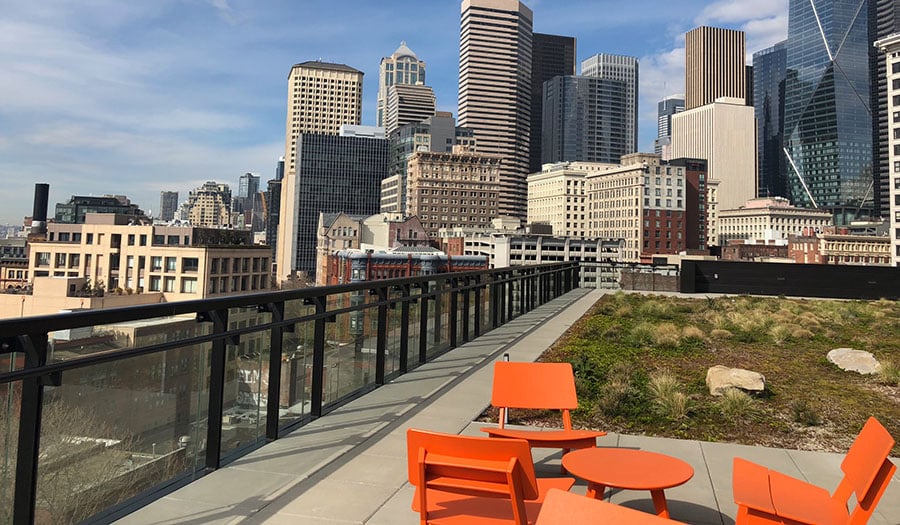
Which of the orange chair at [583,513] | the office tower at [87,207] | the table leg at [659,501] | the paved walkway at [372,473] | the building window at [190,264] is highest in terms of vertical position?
the office tower at [87,207]

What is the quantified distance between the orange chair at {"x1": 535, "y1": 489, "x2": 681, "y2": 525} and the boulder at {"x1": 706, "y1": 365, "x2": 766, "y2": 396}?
6.75 meters

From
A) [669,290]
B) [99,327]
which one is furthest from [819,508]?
[669,290]

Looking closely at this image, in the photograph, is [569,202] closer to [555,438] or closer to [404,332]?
[404,332]

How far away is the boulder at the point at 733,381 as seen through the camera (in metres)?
7.93

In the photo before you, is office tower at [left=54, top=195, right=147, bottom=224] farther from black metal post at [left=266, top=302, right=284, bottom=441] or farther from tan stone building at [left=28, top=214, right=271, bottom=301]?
black metal post at [left=266, top=302, right=284, bottom=441]

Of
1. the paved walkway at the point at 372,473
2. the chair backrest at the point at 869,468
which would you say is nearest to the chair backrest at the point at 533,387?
the paved walkway at the point at 372,473

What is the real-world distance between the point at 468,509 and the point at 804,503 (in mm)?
1943

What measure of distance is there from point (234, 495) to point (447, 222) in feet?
559

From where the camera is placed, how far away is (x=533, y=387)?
17.4 ft

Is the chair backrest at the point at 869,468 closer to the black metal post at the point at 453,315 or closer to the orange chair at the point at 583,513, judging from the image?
the orange chair at the point at 583,513

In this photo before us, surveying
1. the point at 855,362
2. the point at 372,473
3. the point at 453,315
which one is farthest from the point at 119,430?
the point at 855,362

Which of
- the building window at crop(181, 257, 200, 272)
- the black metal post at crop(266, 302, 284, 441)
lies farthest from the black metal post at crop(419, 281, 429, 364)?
the building window at crop(181, 257, 200, 272)

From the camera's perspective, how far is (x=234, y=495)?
423 cm

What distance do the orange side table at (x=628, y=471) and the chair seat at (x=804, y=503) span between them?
492 millimetres
